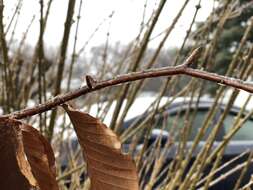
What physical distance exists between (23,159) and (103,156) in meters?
0.10

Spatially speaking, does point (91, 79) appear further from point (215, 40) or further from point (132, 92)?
point (215, 40)

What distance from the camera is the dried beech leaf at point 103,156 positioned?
2.16 feet

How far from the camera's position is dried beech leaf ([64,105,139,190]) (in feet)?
2.16

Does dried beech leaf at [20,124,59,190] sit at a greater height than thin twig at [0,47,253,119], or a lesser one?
lesser

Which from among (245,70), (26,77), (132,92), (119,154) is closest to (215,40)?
(245,70)

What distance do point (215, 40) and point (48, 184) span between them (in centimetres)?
151

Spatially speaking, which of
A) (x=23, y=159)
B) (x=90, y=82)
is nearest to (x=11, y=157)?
(x=23, y=159)

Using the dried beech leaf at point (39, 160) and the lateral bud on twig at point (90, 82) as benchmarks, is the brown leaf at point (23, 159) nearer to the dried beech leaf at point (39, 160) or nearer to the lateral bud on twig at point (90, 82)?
the dried beech leaf at point (39, 160)

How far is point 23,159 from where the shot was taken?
2.14ft

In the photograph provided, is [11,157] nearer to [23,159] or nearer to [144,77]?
[23,159]

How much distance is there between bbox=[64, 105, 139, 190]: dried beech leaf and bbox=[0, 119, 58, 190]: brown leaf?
0.17ft

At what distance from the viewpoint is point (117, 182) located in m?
0.66

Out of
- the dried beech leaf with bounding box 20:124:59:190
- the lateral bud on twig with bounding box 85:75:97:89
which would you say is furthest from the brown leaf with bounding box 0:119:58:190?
the lateral bud on twig with bounding box 85:75:97:89

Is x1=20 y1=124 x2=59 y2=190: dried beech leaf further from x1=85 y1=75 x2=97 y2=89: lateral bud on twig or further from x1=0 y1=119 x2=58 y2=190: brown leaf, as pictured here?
x1=85 y1=75 x2=97 y2=89: lateral bud on twig
